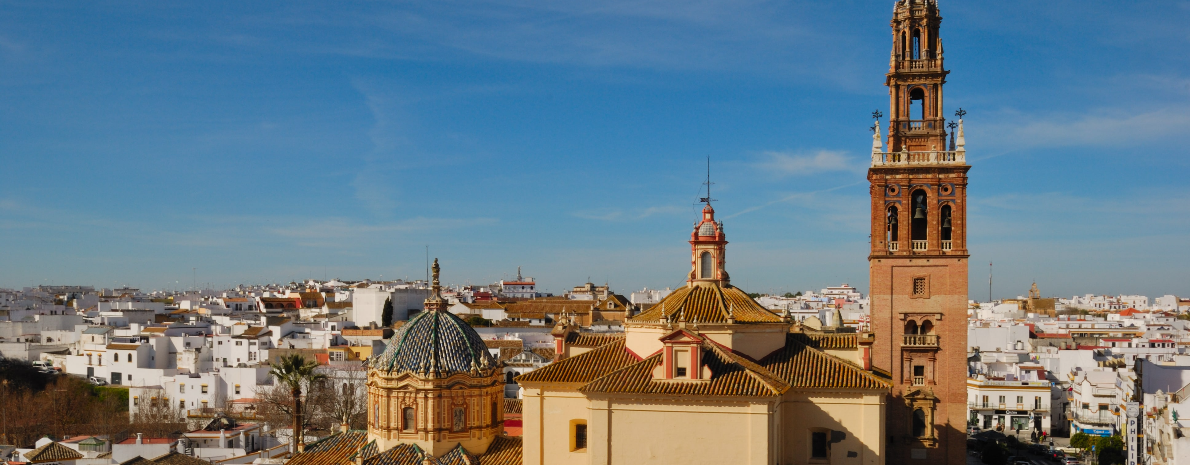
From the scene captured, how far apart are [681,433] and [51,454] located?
26.7 meters

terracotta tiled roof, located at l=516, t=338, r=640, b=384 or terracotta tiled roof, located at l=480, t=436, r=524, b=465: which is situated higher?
terracotta tiled roof, located at l=516, t=338, r=640, b=384

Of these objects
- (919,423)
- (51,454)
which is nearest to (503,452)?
(919,423)

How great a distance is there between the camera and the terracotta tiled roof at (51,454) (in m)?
35.8

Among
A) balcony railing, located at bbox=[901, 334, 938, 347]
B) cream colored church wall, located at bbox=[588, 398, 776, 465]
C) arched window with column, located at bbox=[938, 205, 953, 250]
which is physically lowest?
cream colored church wall, located at bbox=[588, 398, 776, 465]

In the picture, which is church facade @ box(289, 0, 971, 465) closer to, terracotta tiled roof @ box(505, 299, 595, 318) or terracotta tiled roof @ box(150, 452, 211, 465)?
terracotta tiled roof @ box(150, 452, 211, 465)

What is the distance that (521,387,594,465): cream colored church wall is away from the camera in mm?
23219

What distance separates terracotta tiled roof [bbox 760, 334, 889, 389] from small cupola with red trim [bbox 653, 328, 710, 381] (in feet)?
8.78

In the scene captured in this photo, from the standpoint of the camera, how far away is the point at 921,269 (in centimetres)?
3127

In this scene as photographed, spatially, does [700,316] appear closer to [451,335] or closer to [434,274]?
[451,335]

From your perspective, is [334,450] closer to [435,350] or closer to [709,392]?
[435,350]

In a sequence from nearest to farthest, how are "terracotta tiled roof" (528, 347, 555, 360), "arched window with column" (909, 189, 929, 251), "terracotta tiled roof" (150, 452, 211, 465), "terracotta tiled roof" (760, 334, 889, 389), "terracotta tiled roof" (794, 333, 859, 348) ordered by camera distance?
"terracotta tiled roof" (760, 334, 889, 389)
"terracotta tiled roof" (794, 333, 859, 348)
"arched window with column" (909, 189, 929, 251)
"terracotta tiled roof" (150, 452, 211, 465)
"terracotta tiled roof" (528, 347, 555, 360)

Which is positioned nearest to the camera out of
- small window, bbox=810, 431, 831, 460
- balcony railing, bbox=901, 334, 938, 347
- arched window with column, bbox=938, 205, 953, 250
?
small window, bbox=810, 431, 831, 460

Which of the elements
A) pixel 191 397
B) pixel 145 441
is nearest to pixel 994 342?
pixel 191 397

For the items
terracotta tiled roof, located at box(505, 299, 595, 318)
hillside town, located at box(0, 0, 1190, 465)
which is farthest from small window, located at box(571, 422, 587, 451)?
terracotta tiled roof, located at box(505, 299, 595, 318)
